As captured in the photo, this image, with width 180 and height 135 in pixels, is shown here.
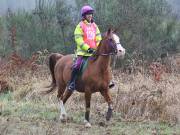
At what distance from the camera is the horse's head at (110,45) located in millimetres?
9320

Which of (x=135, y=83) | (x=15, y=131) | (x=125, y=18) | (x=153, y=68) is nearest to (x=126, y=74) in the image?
(x=153, y=68)

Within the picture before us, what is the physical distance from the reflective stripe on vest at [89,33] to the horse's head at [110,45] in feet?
1.54

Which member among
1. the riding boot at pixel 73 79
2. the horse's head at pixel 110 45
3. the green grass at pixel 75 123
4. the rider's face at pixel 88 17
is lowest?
the green grass at pixel 75 123

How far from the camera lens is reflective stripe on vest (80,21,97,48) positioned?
10.1 metres

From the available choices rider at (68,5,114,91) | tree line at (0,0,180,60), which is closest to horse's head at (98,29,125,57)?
rider at (68,5,114,91)

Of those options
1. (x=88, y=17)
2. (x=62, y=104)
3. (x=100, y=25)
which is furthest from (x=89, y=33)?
(x=100, y=25)

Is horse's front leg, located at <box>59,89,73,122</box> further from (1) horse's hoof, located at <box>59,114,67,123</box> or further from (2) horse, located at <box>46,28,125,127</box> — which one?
(2) horse, located at <box>46,28,125,127</box>

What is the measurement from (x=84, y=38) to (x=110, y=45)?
840mm

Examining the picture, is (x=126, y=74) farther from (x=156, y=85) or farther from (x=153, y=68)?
(x=156, y=85)

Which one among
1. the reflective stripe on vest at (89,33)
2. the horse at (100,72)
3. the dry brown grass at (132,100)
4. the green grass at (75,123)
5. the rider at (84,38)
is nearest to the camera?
the green grass at (75,123)

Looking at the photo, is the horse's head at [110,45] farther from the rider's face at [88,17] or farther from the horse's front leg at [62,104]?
the horse's front leg at [62,104]

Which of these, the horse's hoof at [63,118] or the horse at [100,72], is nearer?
the horse at [100,72]

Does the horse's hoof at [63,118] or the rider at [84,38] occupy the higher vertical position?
the rider at [84,38]

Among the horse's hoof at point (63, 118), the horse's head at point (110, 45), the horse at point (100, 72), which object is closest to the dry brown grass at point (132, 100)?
the horse's hoof at point (63, 118)
